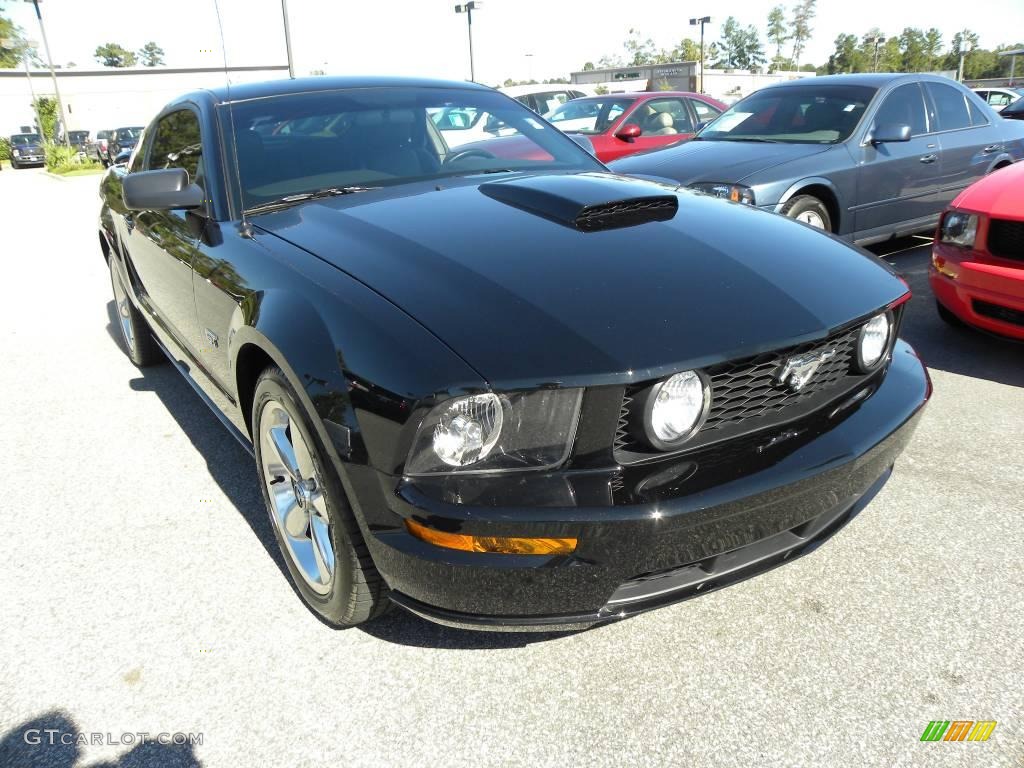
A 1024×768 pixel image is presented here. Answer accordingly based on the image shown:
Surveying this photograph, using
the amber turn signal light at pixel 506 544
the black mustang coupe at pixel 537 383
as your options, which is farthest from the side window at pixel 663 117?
the amber turn signal light at pixel 506 544

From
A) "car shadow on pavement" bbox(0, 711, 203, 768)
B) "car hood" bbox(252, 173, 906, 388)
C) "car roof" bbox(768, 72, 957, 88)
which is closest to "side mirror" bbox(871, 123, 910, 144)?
"car roof" bbox(768, 72, 957, 88)

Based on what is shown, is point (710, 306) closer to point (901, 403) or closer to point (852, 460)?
point (852, 460)

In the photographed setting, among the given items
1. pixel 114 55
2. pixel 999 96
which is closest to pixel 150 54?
pixel 114 55

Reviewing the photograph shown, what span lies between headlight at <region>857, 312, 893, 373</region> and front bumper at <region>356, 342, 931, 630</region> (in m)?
0.31

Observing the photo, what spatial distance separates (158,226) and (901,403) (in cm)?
288

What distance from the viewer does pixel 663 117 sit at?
10.2 m

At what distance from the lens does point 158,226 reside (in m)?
3.29

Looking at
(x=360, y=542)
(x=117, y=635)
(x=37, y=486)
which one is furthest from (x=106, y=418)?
(x=360, y=542)

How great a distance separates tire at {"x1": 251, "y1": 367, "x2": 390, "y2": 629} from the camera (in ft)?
6.33

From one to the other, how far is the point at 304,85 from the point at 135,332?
6.65 feet

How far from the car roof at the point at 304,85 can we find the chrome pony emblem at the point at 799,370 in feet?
7.02

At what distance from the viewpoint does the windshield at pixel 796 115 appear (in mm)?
5910

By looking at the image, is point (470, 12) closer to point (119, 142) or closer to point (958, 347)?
point (119, 142)

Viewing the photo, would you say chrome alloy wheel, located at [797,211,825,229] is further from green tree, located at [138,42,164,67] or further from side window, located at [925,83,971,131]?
green tree, located at [138,42,164,67]
